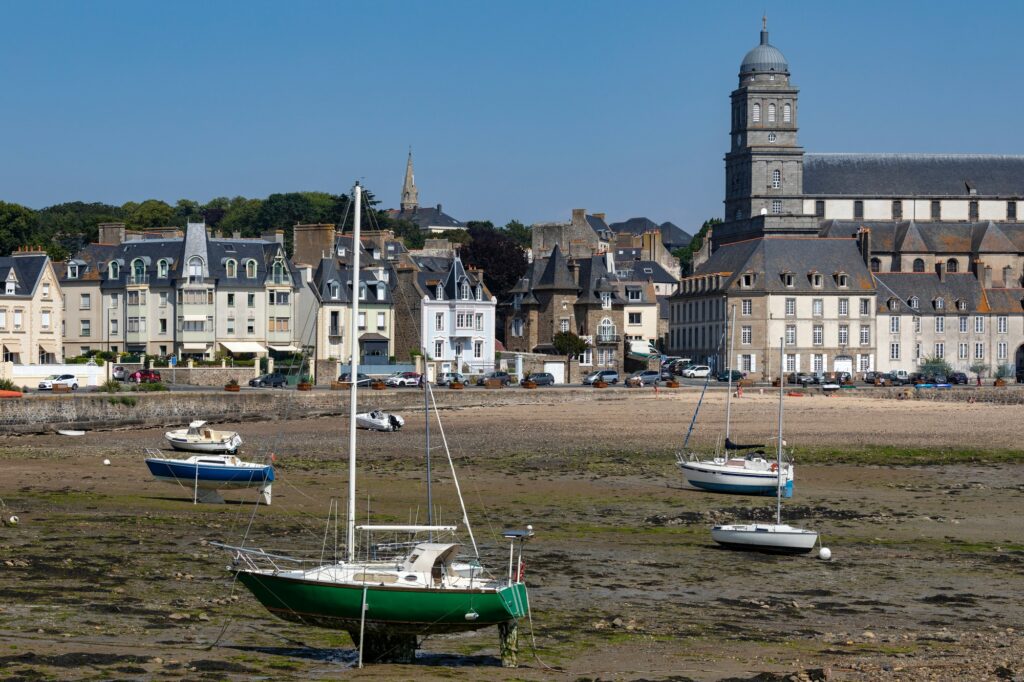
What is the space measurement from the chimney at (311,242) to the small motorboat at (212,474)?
191ft

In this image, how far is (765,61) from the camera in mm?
135375

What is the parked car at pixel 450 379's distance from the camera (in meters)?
77.2

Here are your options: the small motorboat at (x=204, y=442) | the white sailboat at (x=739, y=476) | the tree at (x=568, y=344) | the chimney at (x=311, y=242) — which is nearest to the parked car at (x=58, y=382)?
the small motorboat at (x=204, y=442)

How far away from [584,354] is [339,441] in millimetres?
48559

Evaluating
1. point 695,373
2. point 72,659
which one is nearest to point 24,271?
point 695,373

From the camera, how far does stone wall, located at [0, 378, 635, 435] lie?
55.4 m

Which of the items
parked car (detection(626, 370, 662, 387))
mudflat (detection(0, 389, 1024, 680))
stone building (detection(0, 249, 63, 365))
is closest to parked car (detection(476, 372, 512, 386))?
parked car (detection(626, 370, 662, 387))

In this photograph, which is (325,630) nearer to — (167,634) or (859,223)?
(167,634)

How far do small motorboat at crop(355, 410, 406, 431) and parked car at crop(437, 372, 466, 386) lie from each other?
834 inches

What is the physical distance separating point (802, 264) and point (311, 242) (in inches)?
1274

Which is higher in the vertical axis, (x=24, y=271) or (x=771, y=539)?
(x=24, y=271)

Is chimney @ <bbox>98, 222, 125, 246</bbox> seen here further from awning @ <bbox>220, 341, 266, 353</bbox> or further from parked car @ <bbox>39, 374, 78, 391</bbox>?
parked car @ <bbox>39, 374, 78, 391</bbox>

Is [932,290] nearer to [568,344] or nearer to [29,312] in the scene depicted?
[568,344]

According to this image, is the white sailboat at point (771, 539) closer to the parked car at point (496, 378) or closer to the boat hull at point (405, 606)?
the boat hull at point (405, 606)
